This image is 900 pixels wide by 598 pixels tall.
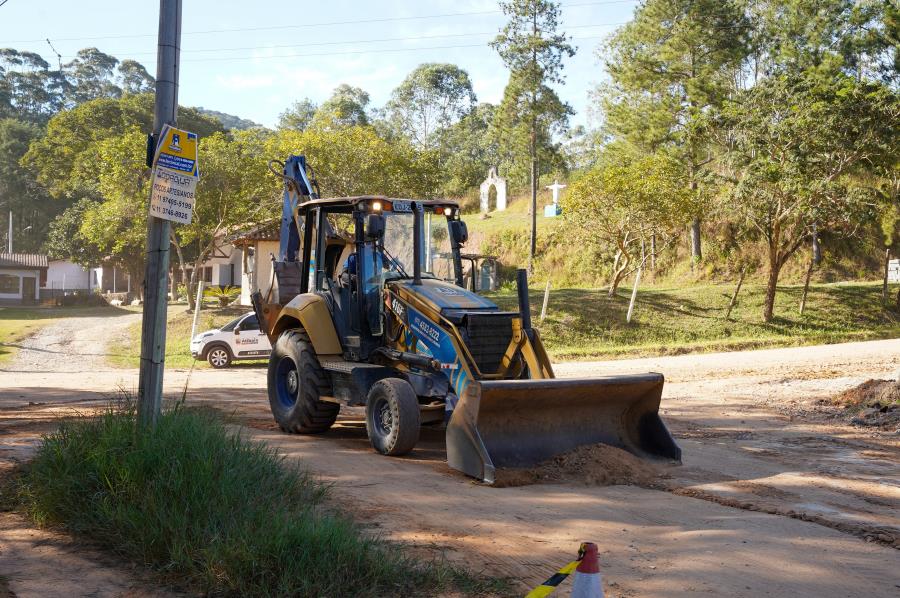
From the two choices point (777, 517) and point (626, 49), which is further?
point (626, 49)

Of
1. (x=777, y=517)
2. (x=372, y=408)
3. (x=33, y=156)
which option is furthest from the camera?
(x=33, y=156)

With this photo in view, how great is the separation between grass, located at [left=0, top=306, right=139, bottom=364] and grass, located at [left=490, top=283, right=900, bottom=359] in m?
17.4

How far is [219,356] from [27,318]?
22910mm

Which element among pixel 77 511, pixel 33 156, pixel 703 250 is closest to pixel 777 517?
pixel 77 511

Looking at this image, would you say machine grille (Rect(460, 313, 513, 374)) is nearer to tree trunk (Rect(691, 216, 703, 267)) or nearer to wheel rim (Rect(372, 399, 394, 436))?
wheel rim (Rect(372, 399, 394, 436))

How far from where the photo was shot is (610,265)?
4103cm

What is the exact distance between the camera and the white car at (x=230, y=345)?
909 inches

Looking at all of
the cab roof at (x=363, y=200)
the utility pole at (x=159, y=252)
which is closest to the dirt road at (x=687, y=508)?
the utility pole at (x=159, y=252)

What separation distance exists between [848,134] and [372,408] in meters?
23.8

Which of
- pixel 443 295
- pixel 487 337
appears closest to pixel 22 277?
pixel 443 295

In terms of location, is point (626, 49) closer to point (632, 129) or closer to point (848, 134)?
point (632, 129)

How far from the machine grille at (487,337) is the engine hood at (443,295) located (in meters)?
0.28

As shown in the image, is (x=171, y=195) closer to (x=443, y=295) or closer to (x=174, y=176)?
(x=174, y=176)

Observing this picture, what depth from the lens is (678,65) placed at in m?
39.6
